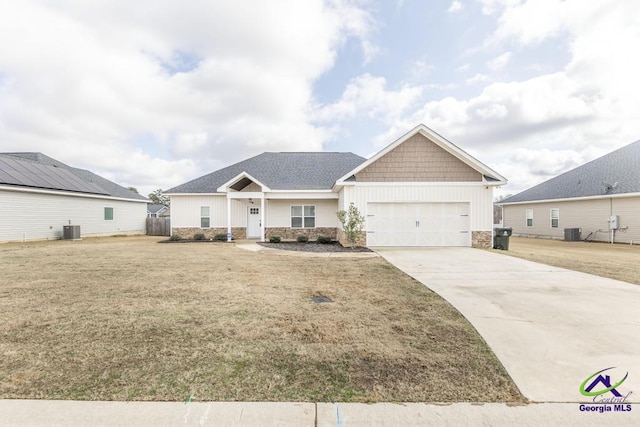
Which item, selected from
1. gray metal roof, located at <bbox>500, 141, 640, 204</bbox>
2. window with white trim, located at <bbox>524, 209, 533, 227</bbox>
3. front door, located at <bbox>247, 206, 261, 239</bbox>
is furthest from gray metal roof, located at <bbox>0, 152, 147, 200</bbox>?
gray metal roof, located at <bbox>500, 141, 640, 204</bbox>

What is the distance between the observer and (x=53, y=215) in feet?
61.0

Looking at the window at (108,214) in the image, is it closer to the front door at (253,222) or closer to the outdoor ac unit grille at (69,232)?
the outdoor ac unit grille at (69,232)

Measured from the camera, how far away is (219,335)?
154 inches

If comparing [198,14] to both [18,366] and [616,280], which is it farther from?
[616,280]

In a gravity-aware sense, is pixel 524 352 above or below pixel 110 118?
below

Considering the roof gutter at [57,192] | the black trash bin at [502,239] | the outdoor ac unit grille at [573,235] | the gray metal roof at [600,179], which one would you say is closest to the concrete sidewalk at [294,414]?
the black trash bin at [502,239]

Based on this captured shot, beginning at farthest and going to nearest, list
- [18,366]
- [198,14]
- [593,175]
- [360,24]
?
1. [593,175]
2. [360,24]
3. [198,14]
4. [18,366]

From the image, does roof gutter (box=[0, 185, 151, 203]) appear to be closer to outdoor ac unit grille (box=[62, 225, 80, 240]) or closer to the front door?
outdoor ac unit grille (box=[62, 225, 80, 240])

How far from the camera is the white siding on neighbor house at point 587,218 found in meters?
17.0

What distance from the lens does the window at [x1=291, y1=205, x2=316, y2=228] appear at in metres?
18.7

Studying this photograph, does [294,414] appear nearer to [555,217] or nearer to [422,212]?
[422,212]

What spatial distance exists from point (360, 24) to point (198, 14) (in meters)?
7.53

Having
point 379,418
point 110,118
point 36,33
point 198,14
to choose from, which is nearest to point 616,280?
point 379,418

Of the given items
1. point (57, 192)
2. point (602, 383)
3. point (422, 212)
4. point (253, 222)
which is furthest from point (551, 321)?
point (57, 192)
